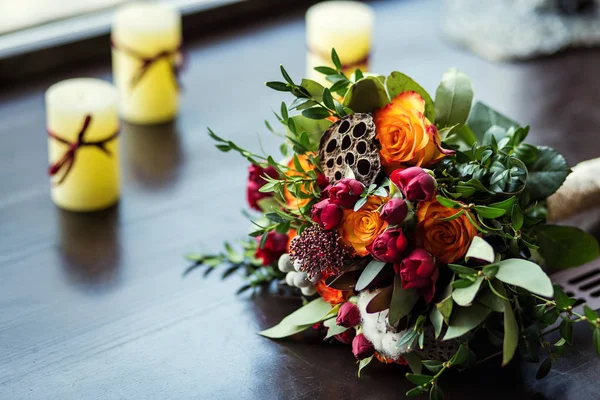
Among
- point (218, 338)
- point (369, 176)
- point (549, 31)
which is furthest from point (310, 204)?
point (549, 31)

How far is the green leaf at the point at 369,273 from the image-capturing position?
0.72 m

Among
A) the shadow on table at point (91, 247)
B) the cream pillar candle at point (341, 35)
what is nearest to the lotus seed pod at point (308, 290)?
the shadow on table at point (91, 247)

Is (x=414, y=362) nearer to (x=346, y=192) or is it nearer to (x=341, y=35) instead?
(x=346, y=192)

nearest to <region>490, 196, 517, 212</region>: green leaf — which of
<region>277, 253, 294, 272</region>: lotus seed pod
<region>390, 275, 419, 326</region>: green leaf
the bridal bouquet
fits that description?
the bridal bouquet

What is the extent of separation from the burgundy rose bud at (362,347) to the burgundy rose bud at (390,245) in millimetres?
90

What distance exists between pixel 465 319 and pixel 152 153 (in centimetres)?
58

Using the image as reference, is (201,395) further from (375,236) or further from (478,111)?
(478,111)

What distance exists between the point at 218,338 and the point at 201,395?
8cm

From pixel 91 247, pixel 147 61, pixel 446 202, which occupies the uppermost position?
pixel 446 202

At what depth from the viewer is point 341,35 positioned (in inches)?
46.9

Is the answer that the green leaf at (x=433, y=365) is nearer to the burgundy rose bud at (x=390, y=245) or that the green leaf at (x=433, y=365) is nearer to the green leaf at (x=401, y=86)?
the burgundy rose bud at (x=390, y=245)

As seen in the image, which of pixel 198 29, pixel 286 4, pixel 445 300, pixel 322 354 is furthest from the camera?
pixel 286 4

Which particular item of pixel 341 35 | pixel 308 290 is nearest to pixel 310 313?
pixel 308 290

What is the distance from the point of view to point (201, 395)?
754mm
